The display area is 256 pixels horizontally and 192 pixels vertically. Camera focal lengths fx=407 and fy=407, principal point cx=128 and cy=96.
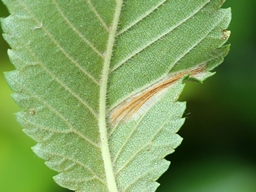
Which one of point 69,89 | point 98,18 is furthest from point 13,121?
point 98,18

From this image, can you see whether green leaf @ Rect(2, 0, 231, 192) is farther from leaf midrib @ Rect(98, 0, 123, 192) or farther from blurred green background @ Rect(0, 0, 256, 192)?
blurred green background @ Rect(0, 0, 256, 192)

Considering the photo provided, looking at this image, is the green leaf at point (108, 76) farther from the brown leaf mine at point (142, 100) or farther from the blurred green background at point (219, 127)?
the blurred green background at point (219, 127)

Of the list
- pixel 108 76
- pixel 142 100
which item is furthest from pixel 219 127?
pixel 108 76

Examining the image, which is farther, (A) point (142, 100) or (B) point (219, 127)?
(B) point (219, 127)

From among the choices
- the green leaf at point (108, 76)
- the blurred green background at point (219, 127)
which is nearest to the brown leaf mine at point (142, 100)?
the green leaf at point (108, 76)

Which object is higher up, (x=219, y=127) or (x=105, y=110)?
(x=219, y=127)

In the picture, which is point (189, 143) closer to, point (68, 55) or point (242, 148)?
point (242, 148)

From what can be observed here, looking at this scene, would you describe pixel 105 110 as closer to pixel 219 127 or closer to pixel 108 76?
pixel 108 76
